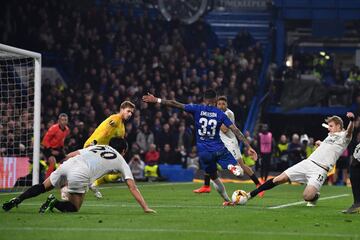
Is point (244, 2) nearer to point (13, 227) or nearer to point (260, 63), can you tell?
point (260, 63)

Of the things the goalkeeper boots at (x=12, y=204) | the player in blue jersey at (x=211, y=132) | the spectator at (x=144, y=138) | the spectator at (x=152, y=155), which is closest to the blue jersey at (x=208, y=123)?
the player in blue jersey at (x=211, y=132)

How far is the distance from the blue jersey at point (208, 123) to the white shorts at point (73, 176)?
12.9 feet

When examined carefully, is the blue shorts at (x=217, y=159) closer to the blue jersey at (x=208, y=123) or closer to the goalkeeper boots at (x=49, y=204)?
the blue jersey at (x=208, y=123)

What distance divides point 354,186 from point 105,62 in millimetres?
23257

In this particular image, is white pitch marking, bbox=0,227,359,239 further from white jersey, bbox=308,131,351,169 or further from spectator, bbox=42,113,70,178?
spectator, bbox=42,113,70,178

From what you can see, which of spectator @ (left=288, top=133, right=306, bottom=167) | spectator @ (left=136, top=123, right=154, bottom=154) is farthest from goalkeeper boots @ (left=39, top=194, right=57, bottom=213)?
spectator @ (left=288, top=133, right=306, bottom=167)

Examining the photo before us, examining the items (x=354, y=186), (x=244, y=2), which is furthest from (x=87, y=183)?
(x=244, y=2)

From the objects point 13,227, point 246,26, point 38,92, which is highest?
point 246,26

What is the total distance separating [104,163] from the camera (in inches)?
550

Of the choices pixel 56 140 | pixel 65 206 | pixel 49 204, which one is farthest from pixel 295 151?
pixel 49 204

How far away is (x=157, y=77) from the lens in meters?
35.8

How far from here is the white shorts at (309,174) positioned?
16.2 m

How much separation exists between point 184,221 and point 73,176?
5.82 feet

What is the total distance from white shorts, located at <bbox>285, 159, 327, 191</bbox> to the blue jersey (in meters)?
1.79
